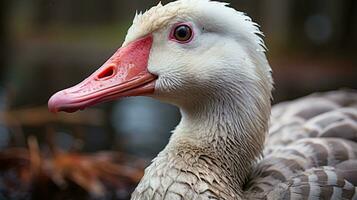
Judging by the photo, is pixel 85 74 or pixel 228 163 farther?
pixel 85 74

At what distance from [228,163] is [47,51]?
8.15m

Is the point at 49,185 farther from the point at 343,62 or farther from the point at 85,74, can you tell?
the point at 343,62

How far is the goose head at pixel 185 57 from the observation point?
88.8 inches

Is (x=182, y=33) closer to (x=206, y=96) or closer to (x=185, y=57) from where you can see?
(x=185, y=57)

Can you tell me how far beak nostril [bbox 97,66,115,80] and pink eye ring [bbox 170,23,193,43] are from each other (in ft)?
0.66

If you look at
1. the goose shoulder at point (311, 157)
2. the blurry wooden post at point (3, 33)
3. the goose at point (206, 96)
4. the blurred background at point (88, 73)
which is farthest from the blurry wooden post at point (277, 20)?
the goose at point (206, 96)

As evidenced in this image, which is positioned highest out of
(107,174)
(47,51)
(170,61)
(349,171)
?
(170,61)

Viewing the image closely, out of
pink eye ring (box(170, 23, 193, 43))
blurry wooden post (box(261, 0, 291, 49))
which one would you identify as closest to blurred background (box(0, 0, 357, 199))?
blurry wooden post (box(261, 0, 291, 49))

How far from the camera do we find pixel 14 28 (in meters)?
11.0

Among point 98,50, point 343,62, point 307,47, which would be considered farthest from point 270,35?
point 98,50

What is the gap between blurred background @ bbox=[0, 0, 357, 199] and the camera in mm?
3582

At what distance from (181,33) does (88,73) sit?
536cm

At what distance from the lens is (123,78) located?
7.41ft

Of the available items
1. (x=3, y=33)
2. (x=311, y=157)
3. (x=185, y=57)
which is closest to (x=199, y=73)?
(x=185, y=57)
